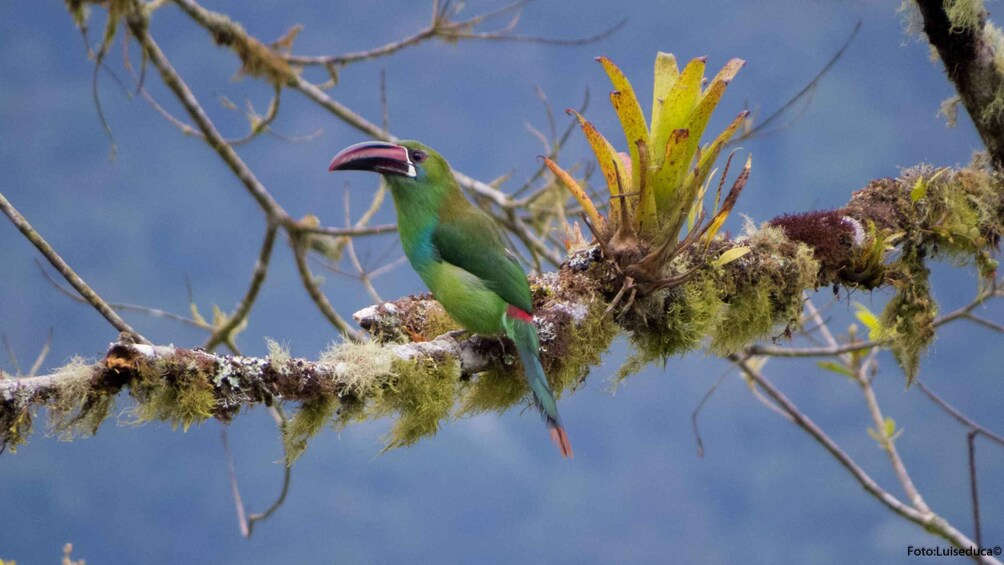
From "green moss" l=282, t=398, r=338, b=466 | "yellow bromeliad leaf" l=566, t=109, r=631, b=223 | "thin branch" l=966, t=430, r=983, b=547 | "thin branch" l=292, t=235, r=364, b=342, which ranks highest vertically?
"thin branch" l=292, t=235, r=364, b=342

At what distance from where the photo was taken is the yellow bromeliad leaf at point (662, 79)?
2990 millimetres

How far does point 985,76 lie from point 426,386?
2522 mm

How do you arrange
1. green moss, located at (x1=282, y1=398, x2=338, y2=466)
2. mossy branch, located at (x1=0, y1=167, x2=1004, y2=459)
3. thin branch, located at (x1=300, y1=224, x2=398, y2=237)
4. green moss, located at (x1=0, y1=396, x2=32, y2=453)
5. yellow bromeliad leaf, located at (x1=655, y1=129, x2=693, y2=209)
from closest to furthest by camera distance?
green moss, located at (x1=0, y1=396, x2=32, y2=453) < mossy branch, located at (x1=0, y1=167, x2=1004, y2=459) < green moss, located at (x1=282, y1=398, x2=338, y2=466) < yellow bromeliad leaf, located at (x1=655, y1=129, x2=693, y2=209) < thin branch, located at (x1=300, y1=224, x2=398, y2=237)

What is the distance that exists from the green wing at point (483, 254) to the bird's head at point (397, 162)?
0.63 feet

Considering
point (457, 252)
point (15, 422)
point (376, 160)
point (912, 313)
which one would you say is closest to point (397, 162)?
point (376, 160)

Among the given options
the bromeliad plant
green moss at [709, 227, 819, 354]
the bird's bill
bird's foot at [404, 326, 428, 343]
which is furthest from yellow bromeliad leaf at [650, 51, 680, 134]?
bird's foot at [404, 326, 428, 343]

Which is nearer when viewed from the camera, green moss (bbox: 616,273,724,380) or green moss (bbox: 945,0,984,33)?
green moss (bbox: 616,273,724,380)

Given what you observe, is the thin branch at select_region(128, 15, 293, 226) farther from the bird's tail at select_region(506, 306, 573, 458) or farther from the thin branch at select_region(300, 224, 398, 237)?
the bird's tail at select_region(506, 306, 573, 458)

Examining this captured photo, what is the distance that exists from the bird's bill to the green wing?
24 centimetres

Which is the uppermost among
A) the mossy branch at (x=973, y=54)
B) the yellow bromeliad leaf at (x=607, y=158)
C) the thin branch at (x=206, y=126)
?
the thin branch at (x=206, y=126)

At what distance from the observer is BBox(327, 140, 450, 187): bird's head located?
3.11 m

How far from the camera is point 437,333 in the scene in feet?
10.4

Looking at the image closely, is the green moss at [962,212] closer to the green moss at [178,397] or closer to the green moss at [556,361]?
the green moss at [556,361]

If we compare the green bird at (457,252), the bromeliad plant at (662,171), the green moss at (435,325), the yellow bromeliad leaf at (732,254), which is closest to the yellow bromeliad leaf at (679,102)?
the bromeliad plant at (662,171)
